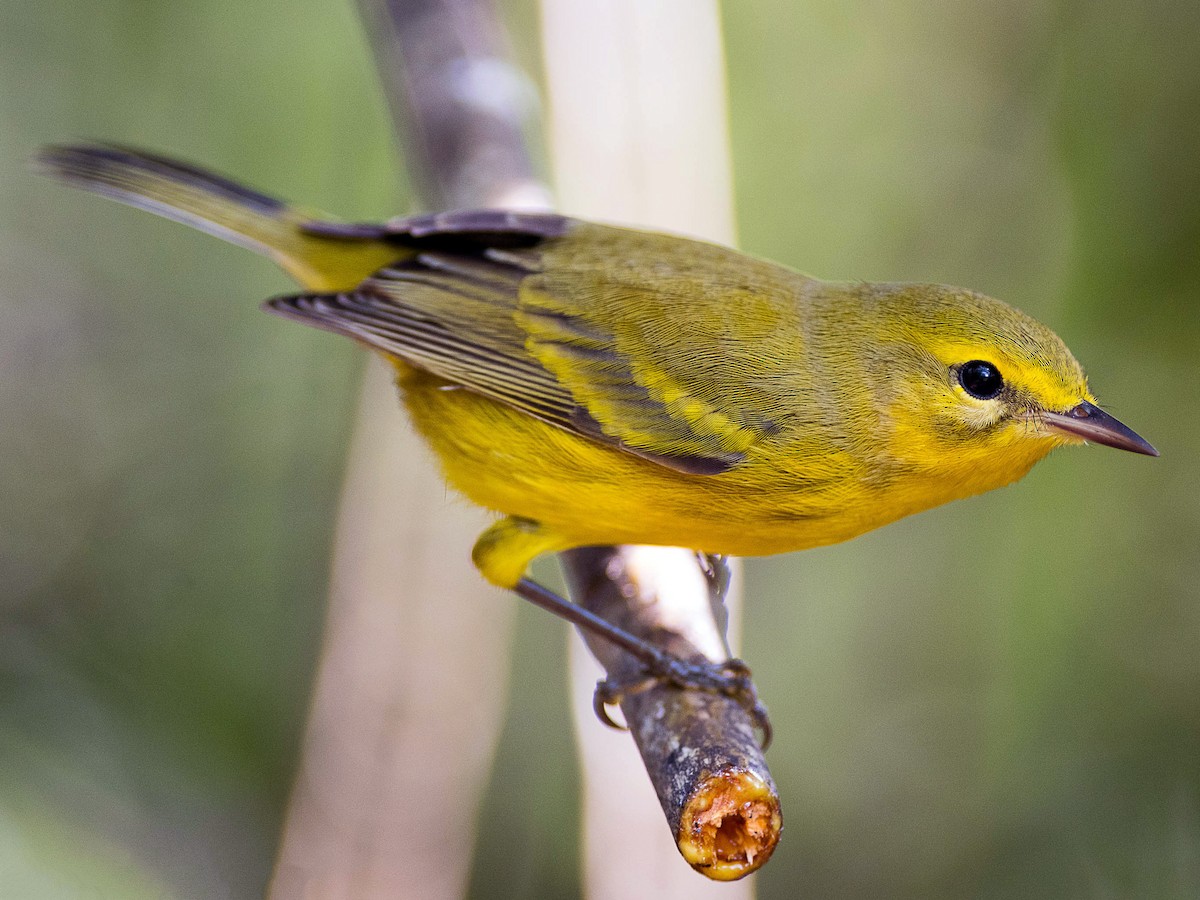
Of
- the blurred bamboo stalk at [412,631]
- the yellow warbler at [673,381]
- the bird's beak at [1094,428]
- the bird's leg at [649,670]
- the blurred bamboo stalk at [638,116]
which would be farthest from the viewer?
the blurred bamboo stalk at [638,116]

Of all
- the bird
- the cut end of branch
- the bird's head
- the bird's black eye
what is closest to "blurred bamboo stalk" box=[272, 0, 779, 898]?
the cut end of branch

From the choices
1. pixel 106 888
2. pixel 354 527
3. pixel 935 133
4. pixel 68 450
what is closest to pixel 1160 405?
pixel 935 133

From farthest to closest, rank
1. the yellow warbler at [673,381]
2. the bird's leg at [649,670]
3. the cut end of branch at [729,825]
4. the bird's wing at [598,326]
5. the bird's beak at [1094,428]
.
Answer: the bird's wing at [598,326] < the bird's leg at [649,670] < the yellow warbler at [673,381] < the bird's beak at [1094,428] < the cut end of branch at [729,825]

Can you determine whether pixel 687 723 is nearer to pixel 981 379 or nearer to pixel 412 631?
pixel 981 379

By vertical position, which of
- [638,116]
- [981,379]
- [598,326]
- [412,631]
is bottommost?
[412,631]

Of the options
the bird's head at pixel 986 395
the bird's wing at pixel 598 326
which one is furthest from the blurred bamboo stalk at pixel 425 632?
the bird's head at pixel 986 395

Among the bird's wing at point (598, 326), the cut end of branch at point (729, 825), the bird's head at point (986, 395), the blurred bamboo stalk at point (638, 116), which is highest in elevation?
the blurred bamboo stalk at point (638, 116)

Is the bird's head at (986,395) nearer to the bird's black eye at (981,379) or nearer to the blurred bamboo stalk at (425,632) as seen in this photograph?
the bird's black eye at (981,379)

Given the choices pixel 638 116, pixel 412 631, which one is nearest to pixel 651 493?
pixel 412 631
